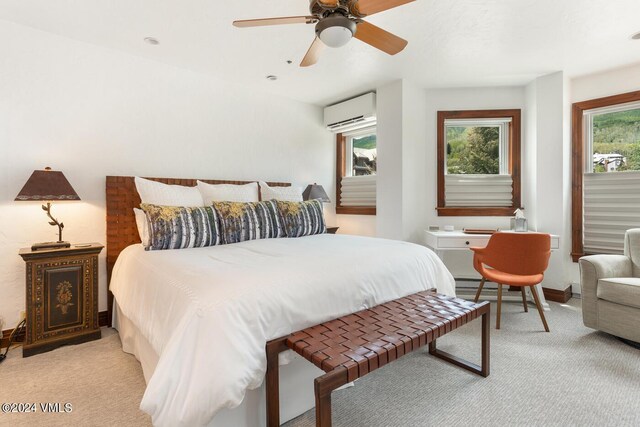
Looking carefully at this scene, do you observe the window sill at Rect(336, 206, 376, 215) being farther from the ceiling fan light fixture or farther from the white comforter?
the ceiling fan light fixture

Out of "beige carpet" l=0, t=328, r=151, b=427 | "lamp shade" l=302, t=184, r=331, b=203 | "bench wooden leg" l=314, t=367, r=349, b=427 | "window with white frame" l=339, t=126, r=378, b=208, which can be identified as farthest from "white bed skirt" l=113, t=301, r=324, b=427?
"window with white frame" l=339, t=126, r=378, b=208

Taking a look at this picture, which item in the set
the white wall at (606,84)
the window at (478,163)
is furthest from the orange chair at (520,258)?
the white wall at (606,84)

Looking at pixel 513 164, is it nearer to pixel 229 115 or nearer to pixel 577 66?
pixel 577 66

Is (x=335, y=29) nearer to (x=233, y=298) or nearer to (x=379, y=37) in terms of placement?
(x=379, y=37)

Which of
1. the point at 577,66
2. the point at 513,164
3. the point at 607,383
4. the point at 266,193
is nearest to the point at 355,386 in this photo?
the point at 607,383

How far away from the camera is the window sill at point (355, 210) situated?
4.32 metres

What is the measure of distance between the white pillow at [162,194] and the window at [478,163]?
304cm

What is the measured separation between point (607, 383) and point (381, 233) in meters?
2.47

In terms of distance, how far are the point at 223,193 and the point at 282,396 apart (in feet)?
6.98

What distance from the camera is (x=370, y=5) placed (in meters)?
1.71

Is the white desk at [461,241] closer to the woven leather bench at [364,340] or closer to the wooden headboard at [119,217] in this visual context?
the woven leather bench at [364,340]

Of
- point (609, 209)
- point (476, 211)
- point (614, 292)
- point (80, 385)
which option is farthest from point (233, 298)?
point (609, 209)

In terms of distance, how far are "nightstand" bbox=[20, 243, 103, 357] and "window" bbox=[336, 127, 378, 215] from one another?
3147 mm

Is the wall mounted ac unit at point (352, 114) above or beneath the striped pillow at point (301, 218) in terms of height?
above
